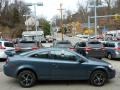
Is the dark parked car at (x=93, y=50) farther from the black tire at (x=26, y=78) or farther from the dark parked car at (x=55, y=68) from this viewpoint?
the black tire at (x=26, y=78)

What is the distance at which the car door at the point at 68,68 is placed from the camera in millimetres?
10312

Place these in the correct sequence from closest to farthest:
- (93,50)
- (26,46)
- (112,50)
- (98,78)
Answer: (98,78), (26,46), (93,50), (112,50)

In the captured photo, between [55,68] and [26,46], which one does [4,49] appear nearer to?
[26,46]

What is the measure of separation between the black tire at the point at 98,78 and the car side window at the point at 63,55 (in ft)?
2.99

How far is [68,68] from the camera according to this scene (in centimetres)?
1031

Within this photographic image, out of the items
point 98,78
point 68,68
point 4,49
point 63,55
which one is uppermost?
point 63,55

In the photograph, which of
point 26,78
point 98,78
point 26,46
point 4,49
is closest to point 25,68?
point 26,78

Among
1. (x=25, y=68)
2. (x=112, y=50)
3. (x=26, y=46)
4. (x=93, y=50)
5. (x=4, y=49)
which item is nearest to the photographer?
(x=25, y=68)

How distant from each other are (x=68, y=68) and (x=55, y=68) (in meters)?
0.47

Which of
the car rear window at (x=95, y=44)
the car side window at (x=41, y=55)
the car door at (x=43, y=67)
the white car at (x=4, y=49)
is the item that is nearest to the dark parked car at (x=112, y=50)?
the car rear window at (x=95, y=44)

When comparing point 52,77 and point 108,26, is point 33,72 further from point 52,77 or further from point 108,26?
point 108,26

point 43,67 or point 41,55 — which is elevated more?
point 41,55

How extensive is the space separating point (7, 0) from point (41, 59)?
79.7 metres

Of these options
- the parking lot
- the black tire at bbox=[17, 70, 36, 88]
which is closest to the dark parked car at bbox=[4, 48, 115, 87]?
the black tire at bbox=[17, 70, 36, 88]
